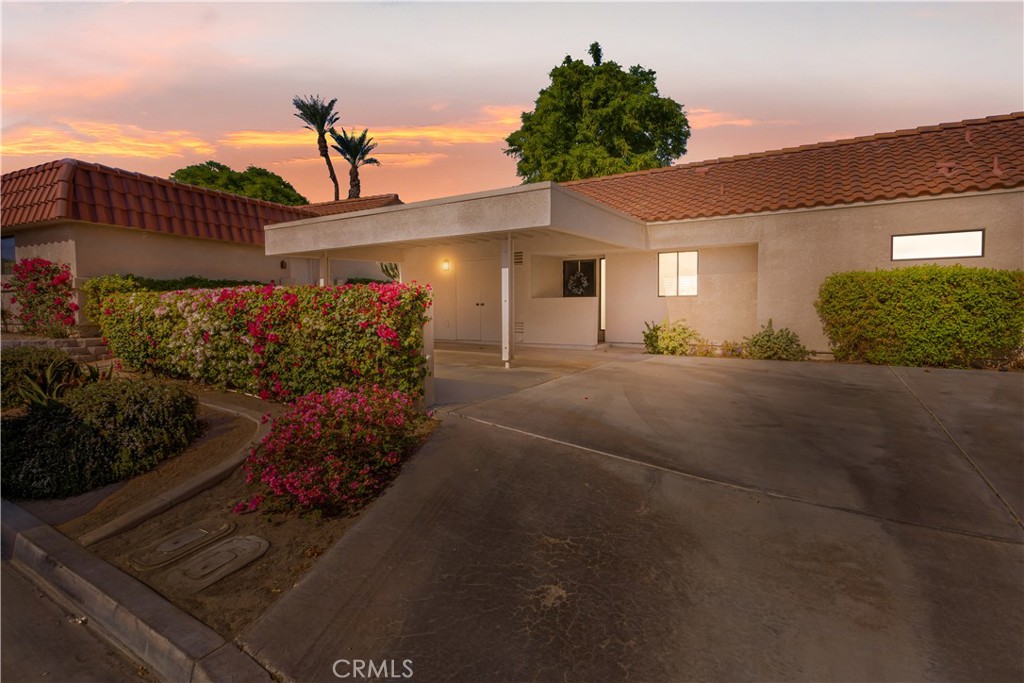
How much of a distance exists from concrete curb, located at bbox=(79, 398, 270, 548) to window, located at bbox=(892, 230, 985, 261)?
12.6 metres

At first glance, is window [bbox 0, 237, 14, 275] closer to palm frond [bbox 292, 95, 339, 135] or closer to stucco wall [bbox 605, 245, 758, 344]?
stucco wall [bbox 605, 245, 758, 344]

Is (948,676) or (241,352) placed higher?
(241,352)

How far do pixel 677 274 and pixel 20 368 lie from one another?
43.7 ft

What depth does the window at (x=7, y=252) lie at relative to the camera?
14.0m

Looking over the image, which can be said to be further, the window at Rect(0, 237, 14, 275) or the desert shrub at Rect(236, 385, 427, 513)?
the window at Rect(0, 237, 14, 275)

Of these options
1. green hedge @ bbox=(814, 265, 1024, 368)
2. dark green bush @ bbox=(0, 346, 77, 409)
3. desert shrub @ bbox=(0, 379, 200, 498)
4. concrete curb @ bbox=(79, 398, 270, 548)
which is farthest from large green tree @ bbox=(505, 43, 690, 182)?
concrete curb @ bbox=(79, 398, 270, 548)

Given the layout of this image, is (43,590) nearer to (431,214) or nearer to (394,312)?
(394,312)

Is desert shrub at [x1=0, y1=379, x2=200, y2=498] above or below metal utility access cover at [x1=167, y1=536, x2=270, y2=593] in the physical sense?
above

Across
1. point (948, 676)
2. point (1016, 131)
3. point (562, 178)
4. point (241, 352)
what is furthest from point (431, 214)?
point (562, 178)

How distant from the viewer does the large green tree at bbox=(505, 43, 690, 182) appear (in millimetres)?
25844

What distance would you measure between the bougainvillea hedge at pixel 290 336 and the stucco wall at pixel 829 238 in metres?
9.08

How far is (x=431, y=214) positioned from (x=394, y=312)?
5.34m

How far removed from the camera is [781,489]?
4316 millimetres

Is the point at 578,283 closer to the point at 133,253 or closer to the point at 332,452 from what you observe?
the point at 332,452
